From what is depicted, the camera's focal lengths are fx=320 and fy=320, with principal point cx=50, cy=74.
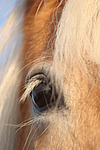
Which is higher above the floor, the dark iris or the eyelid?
the eyelid

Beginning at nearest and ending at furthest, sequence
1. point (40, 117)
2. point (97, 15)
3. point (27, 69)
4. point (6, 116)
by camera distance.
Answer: point (97, 15) < point (40, 117) < point (27, 69) < point (6, 116)

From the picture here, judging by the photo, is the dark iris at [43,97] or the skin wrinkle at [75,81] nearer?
the skin wrinkle at [75,81]

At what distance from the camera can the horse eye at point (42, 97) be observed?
809 mm

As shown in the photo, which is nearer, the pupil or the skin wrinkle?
the skin wrinkle

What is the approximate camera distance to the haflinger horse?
71 cm

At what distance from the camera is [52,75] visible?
0.79m

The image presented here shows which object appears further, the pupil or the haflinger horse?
the pupil

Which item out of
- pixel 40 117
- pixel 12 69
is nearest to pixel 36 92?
pixel 40 117

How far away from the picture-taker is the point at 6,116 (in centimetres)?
105

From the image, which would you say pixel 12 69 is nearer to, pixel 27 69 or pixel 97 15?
pixel 27 69

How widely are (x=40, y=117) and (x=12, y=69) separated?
22cm

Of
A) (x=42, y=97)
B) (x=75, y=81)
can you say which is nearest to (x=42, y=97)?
(x=42, y=97)

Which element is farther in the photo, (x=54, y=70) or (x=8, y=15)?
(x=8, y=15)

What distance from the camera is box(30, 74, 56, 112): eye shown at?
0.81 metres
